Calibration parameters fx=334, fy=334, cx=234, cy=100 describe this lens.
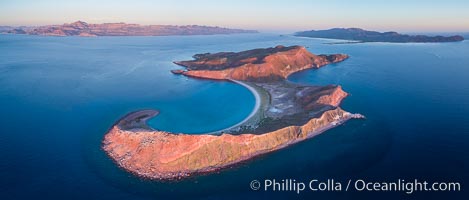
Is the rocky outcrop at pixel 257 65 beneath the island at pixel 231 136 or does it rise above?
above

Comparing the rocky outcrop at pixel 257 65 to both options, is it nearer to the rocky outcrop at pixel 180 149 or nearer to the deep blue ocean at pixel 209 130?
the deep blue ocean at pixel 209 130

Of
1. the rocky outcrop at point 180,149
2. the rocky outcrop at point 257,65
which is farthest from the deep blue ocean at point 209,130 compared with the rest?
the rocky outcrop at point 257,65

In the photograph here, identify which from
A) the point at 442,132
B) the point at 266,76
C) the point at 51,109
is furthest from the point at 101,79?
the point at 442,132

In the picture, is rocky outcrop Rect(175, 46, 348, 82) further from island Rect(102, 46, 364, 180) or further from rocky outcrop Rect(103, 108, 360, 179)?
Answer: rocky outcrop Rect(103, 108, 360, 179)

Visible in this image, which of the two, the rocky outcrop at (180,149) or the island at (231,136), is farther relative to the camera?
the island at (231,136)

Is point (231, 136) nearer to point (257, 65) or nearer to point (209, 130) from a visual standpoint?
point (209, 130)

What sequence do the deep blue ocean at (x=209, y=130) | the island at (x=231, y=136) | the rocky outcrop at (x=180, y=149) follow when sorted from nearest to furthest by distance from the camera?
the deep blue ocean at (x=209, y=130) → the rocky outcrop at (x=180, y=149) → the island at (x=231, y=136)

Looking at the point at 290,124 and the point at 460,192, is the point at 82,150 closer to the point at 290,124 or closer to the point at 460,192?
the point at 290,124
